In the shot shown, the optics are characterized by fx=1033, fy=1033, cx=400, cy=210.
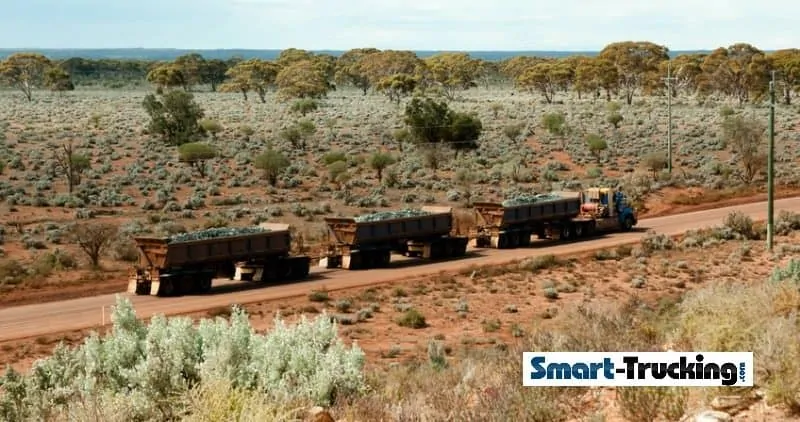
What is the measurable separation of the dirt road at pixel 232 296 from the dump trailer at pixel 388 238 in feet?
1.93

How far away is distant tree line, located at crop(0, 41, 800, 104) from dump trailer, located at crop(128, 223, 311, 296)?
9044 centimetres

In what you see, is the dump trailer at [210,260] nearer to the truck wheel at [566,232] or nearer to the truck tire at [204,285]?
the truck tire at [204,285]

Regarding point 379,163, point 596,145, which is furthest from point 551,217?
point 596,145

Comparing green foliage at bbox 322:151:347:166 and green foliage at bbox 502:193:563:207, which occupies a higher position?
green foliage at bbox 322:151:347:166

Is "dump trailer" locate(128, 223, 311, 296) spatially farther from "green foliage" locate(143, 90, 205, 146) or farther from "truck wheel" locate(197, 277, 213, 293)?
"green foliage" locate(143, 90, 205, 146)

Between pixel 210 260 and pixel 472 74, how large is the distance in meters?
140

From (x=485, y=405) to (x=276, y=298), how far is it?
2120cm

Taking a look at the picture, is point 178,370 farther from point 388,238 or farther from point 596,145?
point 596,145

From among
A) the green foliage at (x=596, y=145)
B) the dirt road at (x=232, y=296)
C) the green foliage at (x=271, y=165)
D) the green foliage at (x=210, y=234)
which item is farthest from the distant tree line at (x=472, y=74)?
the green foliage at (x=210, y=234)

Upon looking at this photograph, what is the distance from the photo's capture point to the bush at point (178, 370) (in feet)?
39.5

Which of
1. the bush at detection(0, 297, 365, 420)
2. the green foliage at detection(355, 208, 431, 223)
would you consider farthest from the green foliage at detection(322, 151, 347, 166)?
the bush at detection(0, 297, 365, 420)

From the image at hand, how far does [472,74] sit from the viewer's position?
171 metres

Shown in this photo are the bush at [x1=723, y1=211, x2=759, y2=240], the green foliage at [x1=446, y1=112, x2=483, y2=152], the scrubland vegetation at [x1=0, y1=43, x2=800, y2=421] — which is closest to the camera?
the scrubland vegetation at [x1=0, y1=43, x2=800, y2=421]

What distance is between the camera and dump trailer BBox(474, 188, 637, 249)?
43094 millimetres
